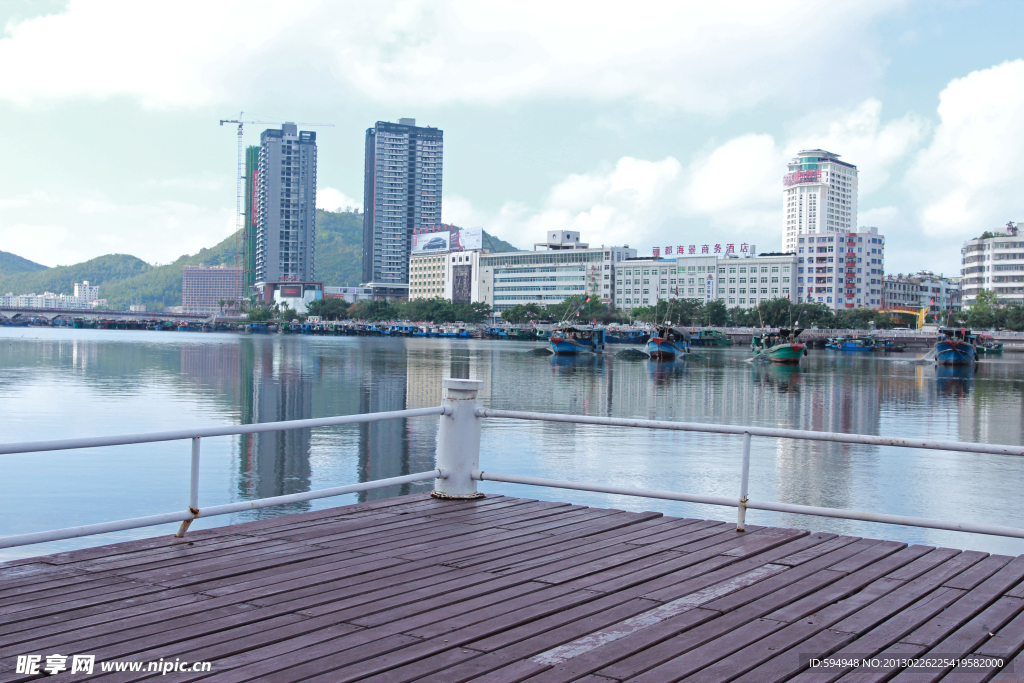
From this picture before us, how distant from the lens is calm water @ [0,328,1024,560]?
16.0 metres

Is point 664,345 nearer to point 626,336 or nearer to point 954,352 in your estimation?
point 954,352

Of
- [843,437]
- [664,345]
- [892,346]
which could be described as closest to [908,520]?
[843,437]

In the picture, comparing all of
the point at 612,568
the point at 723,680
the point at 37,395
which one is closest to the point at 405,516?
the point at 612,568

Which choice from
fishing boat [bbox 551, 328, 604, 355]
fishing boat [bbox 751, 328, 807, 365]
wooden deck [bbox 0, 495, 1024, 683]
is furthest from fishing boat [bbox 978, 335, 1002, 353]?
wooden deck [bbox 0, 495, 1024, 683]

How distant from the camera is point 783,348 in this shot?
8331cm

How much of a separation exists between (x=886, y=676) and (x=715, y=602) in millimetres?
1146

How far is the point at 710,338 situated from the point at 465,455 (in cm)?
16604

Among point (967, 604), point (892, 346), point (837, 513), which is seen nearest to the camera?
point (967, 604)

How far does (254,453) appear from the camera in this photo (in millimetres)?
21531

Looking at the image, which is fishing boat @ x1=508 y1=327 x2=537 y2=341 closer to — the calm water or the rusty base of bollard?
the calm water

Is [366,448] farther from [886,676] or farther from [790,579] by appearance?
[886,676]

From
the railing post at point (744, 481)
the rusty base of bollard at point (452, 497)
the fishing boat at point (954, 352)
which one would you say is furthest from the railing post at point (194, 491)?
the fishing boat at point (954, 352)

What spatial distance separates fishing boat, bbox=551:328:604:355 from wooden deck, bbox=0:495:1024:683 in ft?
292

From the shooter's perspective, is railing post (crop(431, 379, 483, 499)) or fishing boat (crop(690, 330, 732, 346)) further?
fishing boat (crop(690, 330, 732, 346))
